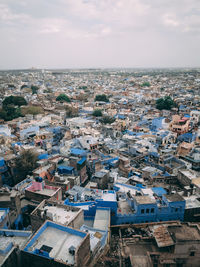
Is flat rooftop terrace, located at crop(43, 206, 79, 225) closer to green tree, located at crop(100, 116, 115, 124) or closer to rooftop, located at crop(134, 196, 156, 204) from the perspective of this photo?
rooftop, located at crop(134, 196, 156, 204)

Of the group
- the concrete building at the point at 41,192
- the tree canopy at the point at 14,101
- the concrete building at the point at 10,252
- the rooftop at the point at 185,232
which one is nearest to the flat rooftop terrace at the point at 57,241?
the concrete building at the point at 10,252

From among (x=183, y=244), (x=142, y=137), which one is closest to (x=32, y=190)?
(x=183, y=244)

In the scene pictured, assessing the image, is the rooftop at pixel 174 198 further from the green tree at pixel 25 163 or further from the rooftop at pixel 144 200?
the green tree at pixel 25 163

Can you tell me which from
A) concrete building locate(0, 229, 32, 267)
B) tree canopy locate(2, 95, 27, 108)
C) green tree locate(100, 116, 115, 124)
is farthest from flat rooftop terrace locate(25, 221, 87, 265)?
tree canopy locate(2, 95, 27, 108)

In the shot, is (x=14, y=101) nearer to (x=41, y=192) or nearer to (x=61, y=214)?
(x=41, y=192)

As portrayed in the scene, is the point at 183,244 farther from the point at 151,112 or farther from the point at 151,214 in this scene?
the point at 151,112

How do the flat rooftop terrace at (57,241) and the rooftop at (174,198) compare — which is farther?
the rooftop at (174,198)

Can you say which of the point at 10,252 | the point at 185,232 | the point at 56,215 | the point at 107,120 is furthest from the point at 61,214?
the point at 107,120

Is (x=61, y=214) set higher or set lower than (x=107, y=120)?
lower

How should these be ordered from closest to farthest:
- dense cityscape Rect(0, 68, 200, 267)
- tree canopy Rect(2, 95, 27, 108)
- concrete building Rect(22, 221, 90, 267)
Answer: concrete building Rect(22, 221, 90, 267)
dense cityscape Rect(0, 68, 200, 267)
tree canopy Rect(2, 95, 27, 108)
